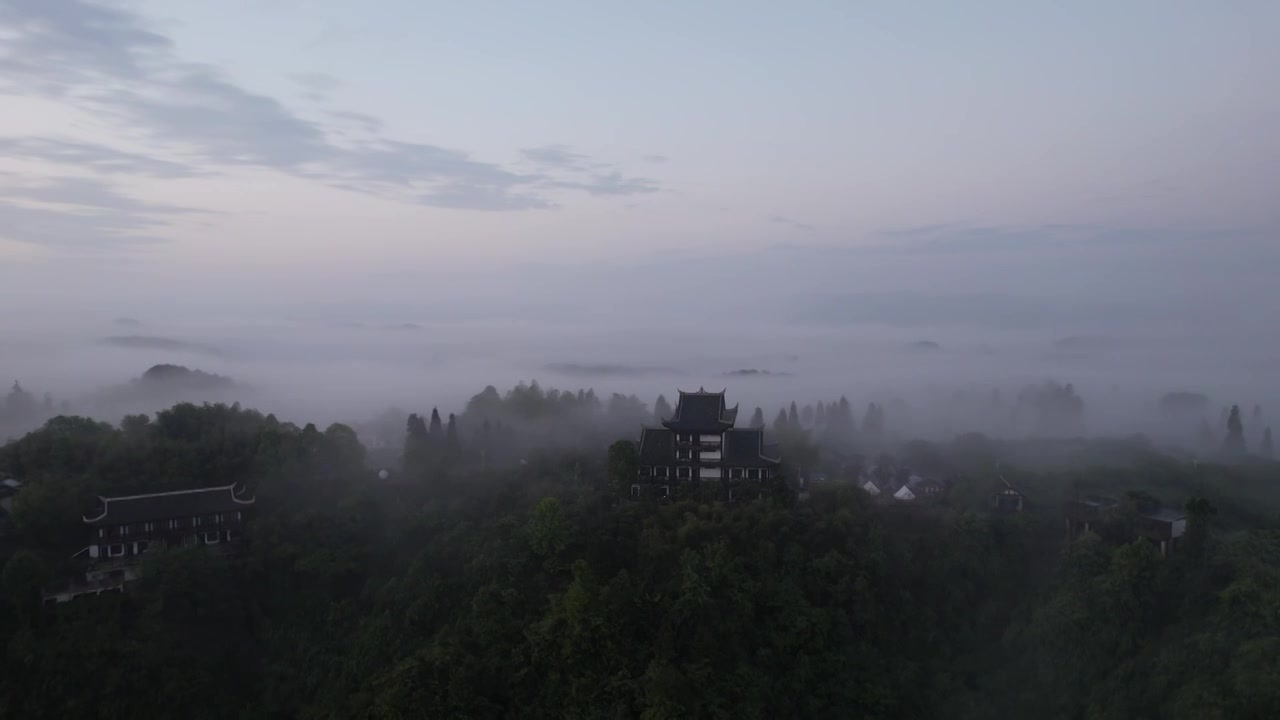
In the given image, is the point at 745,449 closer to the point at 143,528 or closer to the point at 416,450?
the point at 416,450

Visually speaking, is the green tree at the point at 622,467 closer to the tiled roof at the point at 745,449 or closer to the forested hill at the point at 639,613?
the forested hill at the point at 639,613

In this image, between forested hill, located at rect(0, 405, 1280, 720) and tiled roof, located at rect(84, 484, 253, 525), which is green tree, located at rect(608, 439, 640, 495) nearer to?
forested hill, located at rect(0, 405, 1280, 720)

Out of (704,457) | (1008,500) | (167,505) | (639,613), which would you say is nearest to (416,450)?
(167,505)

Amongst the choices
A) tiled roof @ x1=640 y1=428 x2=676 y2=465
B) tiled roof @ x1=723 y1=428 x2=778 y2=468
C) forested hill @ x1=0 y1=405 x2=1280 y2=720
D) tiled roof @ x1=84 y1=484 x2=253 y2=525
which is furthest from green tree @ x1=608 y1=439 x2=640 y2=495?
tiled roof @ x1=84 y1=484 x2=253 y2=525

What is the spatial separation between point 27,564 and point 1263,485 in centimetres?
5980

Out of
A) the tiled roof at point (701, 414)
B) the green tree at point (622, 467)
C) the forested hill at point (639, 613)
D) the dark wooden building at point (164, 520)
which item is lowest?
the forested hill at point (639, 613)

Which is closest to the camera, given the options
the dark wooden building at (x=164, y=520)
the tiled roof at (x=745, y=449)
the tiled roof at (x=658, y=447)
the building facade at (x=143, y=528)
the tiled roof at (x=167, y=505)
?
the building facade at (x=143, y=528)

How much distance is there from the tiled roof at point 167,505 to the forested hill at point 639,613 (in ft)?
5.93

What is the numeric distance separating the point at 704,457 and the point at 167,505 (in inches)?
972

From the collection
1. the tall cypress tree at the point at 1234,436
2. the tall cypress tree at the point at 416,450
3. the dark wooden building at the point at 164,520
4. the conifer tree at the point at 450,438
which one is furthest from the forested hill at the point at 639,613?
the tall cypress tree at the point at 1234,436

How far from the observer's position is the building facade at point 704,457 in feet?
127

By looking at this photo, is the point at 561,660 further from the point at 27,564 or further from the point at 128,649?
the point at 27,564

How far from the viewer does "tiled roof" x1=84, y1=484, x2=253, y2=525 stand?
3353cm

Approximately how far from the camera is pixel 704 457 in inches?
1547
